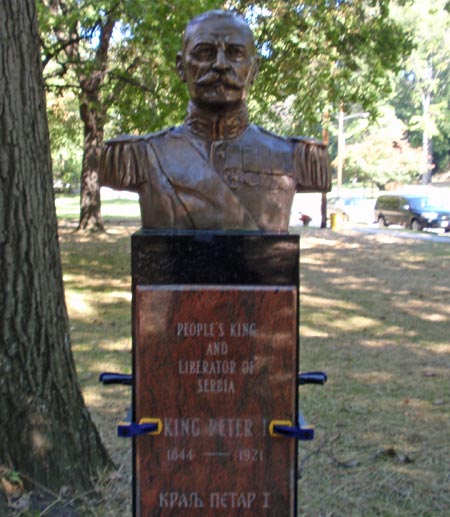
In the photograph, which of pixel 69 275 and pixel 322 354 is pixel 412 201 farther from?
pixel 322 354

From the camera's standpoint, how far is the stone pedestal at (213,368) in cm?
332

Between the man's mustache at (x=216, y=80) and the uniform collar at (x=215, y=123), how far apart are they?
0.18m

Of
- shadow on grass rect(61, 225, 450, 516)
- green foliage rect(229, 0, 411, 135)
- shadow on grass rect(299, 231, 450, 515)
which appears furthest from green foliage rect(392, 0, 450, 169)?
shadow on grass rect(299, 231, 450, 515)

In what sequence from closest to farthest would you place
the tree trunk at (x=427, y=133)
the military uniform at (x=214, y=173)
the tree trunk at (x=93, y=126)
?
the military uniform at (x=214, y=173), the tree trunk at (x=93, y=126), the tree trunk at (x=427, y=133)

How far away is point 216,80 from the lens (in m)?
3.73

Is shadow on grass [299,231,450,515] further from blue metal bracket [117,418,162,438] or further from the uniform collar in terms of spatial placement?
the uniform collar

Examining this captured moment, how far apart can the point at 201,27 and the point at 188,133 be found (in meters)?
0.54

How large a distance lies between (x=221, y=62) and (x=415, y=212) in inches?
997

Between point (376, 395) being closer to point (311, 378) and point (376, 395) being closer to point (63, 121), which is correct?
point (311, 378)

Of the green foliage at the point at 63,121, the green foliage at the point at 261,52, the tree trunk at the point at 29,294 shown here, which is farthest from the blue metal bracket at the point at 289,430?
the green foliage at the point at 63,121

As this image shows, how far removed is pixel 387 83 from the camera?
18266 millimetres

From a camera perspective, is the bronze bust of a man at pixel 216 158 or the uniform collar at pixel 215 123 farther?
the uniform collar at pixel 215 123

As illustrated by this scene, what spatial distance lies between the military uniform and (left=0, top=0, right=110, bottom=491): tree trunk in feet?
2.17

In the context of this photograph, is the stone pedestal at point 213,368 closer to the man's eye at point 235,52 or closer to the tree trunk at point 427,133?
the man's eye at point 235,52
